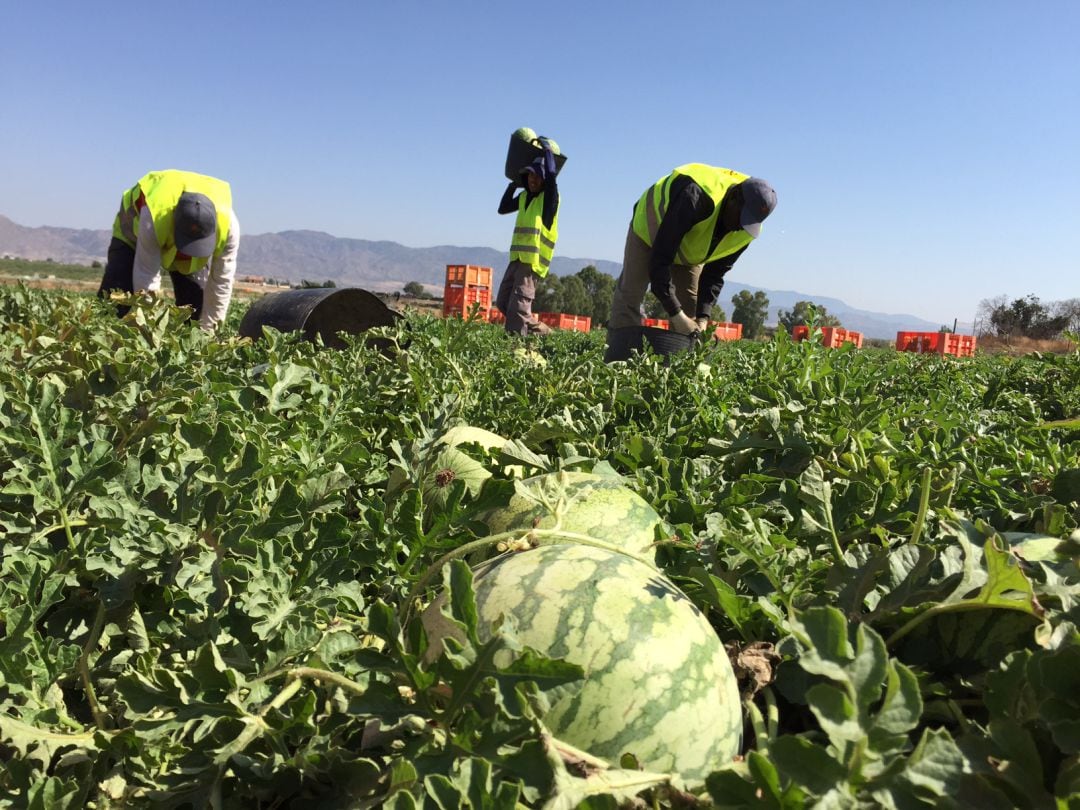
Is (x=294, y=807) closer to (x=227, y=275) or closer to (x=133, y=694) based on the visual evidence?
(x=133, y=694)

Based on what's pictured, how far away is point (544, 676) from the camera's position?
0.92 metres

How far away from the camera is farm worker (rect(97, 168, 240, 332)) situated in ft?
21.9

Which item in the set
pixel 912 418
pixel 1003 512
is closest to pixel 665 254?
pixel 912 418

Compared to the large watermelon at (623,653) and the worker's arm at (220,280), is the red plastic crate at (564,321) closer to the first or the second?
the worker's arm at (220,280)

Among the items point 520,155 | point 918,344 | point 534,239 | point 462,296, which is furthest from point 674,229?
point 918,344

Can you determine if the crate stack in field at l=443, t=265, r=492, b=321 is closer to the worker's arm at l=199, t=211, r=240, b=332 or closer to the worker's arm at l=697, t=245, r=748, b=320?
the worker's arm at l=697, t=245, r=748, b=320

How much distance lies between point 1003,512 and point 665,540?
0.97m

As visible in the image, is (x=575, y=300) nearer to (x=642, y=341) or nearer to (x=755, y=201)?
(x=755, y=201)

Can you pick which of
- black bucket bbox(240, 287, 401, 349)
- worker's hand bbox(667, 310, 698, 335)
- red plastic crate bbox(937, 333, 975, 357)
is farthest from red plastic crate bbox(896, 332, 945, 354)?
black bucket bbox(240, 287, 401, 349)

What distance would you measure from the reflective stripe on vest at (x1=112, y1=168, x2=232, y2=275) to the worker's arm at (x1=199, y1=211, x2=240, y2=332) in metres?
0.10

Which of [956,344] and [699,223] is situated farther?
[956,344]

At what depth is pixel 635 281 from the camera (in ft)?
26.3

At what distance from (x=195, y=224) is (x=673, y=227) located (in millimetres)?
4270

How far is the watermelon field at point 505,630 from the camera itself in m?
0.86
